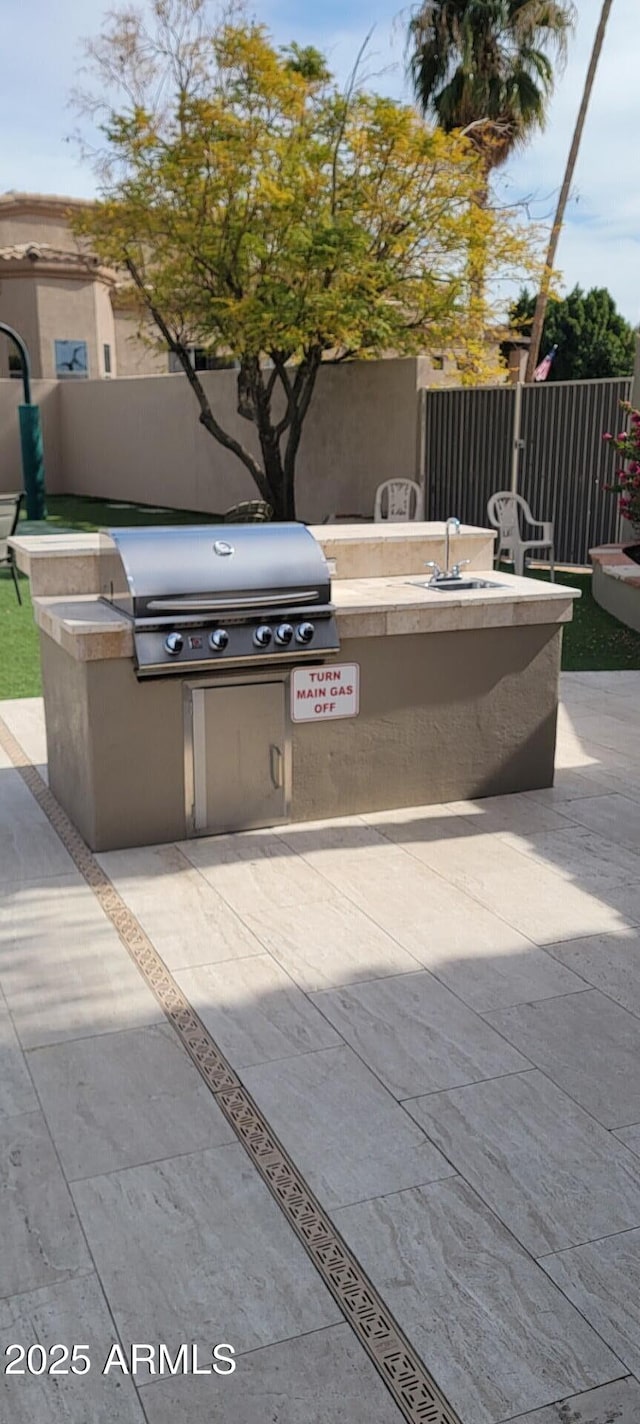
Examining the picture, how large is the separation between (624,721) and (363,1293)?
4633 mm

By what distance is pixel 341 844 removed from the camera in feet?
15.3

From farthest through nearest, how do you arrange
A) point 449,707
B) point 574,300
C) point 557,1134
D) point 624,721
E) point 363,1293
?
point 574,300 < point 624,721 < point 449,707 < point 557,1134 < point 363,1293

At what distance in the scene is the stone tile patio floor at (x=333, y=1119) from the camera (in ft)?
7.01

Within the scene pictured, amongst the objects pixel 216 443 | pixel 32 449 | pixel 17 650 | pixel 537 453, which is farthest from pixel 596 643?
pixel 32 449

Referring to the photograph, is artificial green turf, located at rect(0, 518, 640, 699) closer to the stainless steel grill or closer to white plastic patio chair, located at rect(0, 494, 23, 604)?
white plastic patio chair, located at rect(0, 494, 23, 604)

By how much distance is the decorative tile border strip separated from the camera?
207 centimetres

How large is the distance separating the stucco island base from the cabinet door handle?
6 centimetres

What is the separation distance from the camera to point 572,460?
37.0 ft

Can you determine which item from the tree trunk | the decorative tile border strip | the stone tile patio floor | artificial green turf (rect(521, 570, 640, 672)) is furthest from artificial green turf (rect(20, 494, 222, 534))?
the decorative tile border strip

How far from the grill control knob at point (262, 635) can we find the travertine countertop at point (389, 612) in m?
0.33

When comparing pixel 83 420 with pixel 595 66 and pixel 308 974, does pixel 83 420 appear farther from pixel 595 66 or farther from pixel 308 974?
pixel 308 974

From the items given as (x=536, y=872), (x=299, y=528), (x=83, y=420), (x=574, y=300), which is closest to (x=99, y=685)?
(x=299, y=528)

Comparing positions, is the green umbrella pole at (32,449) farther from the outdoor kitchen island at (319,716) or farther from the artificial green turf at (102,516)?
the outdoor kitchen island at (319,716)

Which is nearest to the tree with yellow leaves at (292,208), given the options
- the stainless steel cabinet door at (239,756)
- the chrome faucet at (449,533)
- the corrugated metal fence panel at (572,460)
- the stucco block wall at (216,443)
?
the stucco block wall at (216,443)
